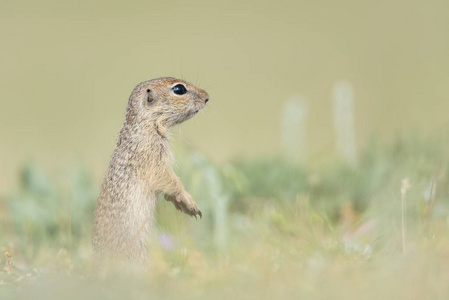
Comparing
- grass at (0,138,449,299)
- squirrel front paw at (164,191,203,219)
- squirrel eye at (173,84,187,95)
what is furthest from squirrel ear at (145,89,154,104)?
squirrel front paw at (164,191,203,219)

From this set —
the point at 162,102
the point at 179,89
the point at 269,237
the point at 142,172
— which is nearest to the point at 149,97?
the point at 162,102

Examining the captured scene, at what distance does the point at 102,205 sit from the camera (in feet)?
16.1

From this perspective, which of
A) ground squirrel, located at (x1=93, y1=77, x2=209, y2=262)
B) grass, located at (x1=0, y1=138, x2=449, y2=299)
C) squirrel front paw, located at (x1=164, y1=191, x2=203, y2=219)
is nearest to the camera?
grass, located at (x1=0, y1=138, x2=449, y2=299)

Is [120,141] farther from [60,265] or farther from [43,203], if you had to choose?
[43,203]

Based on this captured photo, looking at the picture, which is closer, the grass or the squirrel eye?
the grass

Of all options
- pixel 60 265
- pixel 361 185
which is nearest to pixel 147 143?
pixel 60 265

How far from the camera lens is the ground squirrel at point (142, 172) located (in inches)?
189

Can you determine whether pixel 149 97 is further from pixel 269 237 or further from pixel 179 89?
pixel 269 237

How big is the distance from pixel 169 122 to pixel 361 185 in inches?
81.9

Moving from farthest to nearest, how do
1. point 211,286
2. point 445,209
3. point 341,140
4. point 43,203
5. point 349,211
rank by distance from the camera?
point 341,140 → point 43,203 → point 349,211 → point 445,209 → point 211,286

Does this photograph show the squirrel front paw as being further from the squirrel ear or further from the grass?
the squirrel ear

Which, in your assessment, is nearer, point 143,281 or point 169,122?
point 143,281

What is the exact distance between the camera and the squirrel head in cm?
529

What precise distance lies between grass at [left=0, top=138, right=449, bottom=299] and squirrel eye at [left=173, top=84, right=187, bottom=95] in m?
0.52
